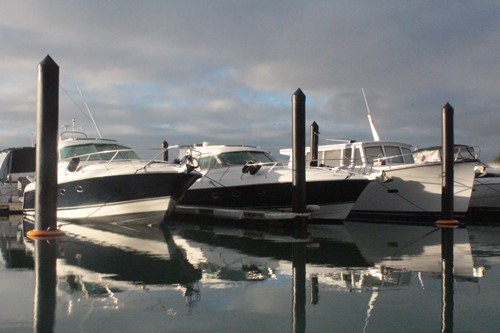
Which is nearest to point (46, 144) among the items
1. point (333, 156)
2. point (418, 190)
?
point (418, 190)

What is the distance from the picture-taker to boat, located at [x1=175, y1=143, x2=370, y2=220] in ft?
44.5

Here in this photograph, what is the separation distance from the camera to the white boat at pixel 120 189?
1204cm

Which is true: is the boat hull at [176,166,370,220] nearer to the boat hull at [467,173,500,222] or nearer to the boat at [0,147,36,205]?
the boat hull at [467,173,500,222]

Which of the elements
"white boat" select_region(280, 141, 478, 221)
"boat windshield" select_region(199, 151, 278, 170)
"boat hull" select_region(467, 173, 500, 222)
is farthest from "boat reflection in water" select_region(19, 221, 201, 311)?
"boat hull" select_region(467, 173, 500, 222)

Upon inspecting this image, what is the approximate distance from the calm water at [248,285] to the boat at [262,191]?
3.25 m

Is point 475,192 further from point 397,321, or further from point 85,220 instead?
point 397,321

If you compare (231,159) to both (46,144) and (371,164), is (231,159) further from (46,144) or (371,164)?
(46,144)

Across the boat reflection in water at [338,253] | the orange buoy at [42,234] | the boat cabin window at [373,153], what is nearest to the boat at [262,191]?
the boat reflection in water at [338,253]

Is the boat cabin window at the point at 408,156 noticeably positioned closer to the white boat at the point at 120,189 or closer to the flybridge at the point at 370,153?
the flybridge at the point at 370,153

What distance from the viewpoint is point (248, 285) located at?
19.8ft

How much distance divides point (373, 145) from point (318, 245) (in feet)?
25.2

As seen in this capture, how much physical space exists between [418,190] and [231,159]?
5.44 meters

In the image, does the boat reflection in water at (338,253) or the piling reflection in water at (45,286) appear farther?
the boat reflection in water at (338,253)

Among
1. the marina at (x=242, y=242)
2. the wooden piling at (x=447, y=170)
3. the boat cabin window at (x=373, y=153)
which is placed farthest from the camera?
the boat cabin window at (x=373, y=153)
